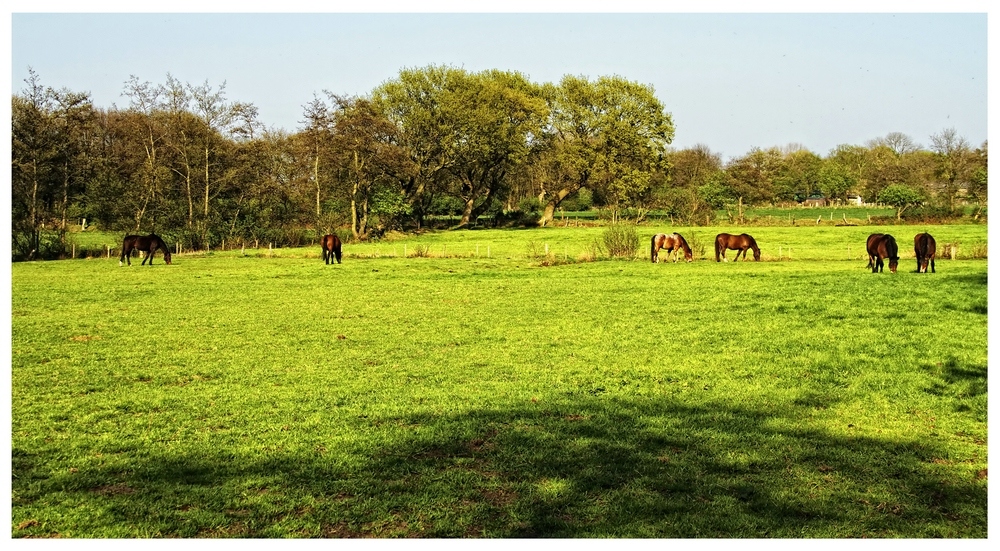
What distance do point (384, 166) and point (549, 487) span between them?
51.4m

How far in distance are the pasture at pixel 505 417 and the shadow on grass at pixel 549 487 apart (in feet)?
0.08

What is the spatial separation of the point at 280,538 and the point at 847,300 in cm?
1611

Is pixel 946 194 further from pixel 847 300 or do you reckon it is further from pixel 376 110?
pixel 847 300

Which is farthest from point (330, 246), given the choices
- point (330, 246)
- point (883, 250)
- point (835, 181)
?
point (835, 181)

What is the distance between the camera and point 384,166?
184 feet

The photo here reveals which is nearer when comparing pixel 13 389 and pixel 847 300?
pixel 13 389

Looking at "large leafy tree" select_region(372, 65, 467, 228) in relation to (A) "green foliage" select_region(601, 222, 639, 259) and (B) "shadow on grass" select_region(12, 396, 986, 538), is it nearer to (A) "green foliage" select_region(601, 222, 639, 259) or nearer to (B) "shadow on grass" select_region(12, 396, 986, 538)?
(A) "green foliage" select_region(601, 222, 639, 259)

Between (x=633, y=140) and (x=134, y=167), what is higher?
(x=633, y=140)

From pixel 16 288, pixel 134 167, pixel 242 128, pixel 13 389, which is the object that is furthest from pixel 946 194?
pixel 13 389

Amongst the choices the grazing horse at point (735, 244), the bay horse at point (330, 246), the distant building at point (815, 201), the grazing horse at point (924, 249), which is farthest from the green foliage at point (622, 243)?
the distant building at point (815, 201)

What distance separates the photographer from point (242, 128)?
47844 mm

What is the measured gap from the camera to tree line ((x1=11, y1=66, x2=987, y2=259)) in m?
43.4

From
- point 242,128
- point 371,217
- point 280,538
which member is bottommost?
point 280,538

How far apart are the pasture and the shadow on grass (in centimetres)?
2
